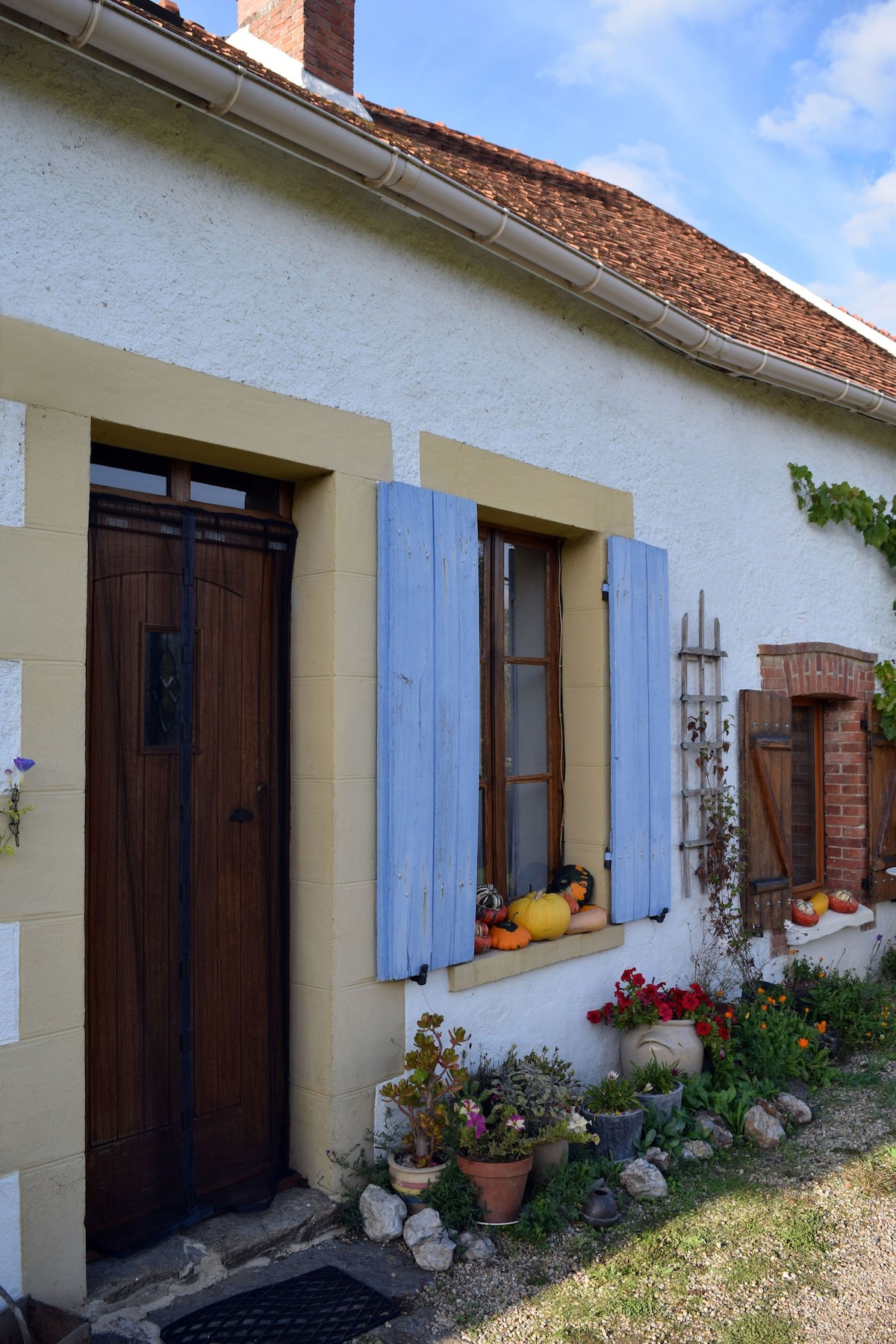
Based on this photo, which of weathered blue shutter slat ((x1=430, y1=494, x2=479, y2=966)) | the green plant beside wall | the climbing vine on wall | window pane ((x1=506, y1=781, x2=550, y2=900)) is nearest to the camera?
the green plant beside wall

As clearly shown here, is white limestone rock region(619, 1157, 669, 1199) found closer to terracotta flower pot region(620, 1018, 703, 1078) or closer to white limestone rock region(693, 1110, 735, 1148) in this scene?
white limestone rock region(693, 1110, 735, 1148)

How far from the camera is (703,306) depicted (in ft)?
18.8

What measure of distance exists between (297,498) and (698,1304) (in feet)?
9.53

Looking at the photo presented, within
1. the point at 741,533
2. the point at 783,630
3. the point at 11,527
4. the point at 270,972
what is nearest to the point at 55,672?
the point at 11,527

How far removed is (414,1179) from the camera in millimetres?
3455

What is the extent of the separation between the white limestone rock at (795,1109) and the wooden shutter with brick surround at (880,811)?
7.79 feet

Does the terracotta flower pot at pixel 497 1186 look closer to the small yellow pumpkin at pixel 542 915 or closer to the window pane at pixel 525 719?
the small yellow pumpkin at pixel 542 915

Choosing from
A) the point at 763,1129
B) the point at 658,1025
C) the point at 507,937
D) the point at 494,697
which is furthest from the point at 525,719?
the point at 763,1129

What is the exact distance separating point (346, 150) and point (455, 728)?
204 cm

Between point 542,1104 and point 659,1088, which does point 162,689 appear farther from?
point 659,1088

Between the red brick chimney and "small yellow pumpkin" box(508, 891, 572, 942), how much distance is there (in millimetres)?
4260

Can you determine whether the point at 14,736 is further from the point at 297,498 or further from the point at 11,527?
the point at 297,498

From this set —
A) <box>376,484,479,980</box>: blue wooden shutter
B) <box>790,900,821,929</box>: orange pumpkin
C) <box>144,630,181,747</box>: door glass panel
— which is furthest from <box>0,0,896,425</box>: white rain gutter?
<box>790,900,821,929</box>: orange pumpkin

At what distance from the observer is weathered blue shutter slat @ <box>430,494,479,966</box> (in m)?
3.84
